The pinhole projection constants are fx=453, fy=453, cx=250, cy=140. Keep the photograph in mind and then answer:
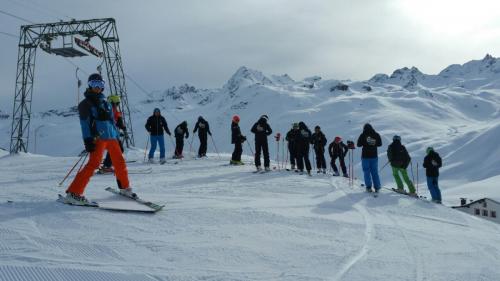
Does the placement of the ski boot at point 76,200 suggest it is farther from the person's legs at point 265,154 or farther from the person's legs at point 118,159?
the person's legs at point 265,154

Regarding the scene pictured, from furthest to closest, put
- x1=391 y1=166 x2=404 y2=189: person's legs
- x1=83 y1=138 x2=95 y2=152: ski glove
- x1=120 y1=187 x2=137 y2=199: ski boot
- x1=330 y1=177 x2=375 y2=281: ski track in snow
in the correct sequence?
x1=391 y1=166 x2=404 y2=189: person's legs → x1=120 y1=187 x2=137 y2=199: ski boot → x1=83 y1=138 x2=95 y2=152: ski glove → x1=330 y1=177 x2=375 y2=281: ski track in snow

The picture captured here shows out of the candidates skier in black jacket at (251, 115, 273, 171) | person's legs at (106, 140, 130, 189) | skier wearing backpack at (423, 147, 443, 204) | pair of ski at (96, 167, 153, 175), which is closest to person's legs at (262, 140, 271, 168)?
skier in black jacket at (251, 115, 273, 171)

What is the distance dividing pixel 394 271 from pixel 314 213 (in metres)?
2.56

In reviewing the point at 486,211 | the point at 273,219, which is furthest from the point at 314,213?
the point at 486,211

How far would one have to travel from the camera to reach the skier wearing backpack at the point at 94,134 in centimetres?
656

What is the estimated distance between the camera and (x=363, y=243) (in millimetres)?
5598

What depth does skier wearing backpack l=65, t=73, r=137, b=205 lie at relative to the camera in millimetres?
6559

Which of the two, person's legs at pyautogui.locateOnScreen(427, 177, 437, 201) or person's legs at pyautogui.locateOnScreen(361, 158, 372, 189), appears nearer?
person's legs at pyautogui.locateOnScreen(361, 158, 372, 189)

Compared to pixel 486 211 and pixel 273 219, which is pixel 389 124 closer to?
pixel 486 211

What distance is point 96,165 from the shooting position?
6574 mm

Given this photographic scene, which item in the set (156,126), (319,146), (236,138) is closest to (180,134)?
(156,126)

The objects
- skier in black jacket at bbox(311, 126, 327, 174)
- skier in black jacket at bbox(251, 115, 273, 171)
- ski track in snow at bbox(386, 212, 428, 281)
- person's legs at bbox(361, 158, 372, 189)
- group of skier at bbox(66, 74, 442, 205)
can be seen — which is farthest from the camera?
skier in black jacket at bbox(311, 126, 327, 174)

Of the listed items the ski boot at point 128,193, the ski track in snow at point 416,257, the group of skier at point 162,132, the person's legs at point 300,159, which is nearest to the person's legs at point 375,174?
the ski track in snow at point 416,257

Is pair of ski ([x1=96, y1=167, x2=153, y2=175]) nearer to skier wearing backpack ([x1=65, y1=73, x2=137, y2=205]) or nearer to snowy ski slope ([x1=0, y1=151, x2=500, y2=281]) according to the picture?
snowy ski slope ([x1=0, y1=151, x2=500, y2=281])
